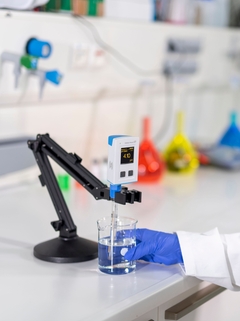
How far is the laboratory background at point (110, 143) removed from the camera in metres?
1.08

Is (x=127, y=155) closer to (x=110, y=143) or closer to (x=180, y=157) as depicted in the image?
(x=110, y=143)

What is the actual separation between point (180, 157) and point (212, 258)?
92 centimetres

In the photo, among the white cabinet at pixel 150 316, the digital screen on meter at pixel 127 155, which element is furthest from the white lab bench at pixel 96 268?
the digital screen on meter at pixel 127 155

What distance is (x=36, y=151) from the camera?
1228 millimetres

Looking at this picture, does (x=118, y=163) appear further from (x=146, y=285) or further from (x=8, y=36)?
(x=8, y=36)

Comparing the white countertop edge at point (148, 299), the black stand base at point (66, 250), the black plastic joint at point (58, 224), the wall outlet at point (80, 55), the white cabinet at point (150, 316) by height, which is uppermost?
the wall outlet at point (80, 55)

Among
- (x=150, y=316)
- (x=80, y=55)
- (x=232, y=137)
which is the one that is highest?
(x=80, y=55)

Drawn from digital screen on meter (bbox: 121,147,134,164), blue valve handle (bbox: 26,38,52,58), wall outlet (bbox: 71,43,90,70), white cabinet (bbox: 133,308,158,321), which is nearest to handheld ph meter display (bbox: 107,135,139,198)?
digital screen on meter (bbox: 121,147,134,164)

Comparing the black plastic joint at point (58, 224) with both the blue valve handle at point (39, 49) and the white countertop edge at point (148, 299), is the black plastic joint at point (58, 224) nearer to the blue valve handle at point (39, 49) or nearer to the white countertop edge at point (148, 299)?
the white countertop edge at point (148, 299)

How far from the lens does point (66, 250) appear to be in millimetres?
1184

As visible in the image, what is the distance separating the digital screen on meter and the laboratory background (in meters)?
0.01

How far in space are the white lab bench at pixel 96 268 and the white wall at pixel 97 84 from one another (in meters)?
0.25

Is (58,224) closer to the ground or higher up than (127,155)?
closer to the ground

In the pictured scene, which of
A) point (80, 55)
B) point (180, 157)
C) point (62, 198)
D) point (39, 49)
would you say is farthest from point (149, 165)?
point (62, 198)
